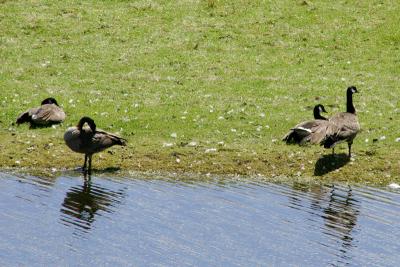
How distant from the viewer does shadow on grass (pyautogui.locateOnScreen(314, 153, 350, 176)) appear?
2609 cm

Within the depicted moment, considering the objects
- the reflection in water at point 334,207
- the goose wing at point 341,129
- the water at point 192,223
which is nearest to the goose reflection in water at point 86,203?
the water at point 192,223

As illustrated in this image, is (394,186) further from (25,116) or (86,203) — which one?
(25,116)

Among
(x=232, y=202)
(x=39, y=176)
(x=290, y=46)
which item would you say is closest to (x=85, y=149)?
(x=39, y=176)

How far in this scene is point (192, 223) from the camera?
66.6 ft

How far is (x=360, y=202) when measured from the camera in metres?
23.1

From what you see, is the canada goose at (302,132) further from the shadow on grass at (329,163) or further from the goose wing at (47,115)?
the goose wing at (47,115)

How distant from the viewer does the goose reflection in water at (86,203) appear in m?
20.5

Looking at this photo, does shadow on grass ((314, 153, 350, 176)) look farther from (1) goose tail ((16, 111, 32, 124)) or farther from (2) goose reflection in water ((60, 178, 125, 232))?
(1) goose tail ((16, 111, 32, 124))

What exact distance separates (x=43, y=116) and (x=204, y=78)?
8.62 meters

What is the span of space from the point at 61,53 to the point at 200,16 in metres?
7.66

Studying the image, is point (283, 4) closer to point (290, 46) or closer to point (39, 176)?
point (290, 46)

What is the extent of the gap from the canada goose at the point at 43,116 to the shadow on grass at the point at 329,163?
28.8ft

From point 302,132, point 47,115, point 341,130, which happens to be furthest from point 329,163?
point 47,115

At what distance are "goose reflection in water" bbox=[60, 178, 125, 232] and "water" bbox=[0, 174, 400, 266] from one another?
24 mm
